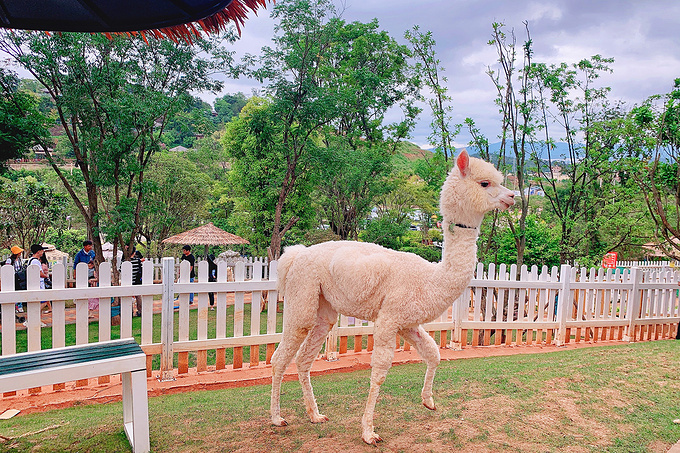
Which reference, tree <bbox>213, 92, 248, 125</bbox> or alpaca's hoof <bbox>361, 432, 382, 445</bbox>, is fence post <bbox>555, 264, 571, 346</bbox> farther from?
tree <bbox>213, 92, 248, 125</bbox>

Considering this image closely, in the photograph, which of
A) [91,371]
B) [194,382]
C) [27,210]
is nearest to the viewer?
[91,371]

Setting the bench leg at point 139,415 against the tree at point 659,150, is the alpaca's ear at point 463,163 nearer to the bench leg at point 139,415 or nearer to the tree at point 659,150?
the bench leg at point 139,415

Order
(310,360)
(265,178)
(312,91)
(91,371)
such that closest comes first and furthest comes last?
(91,371) < (310,360) < (312,91) < (265,178)

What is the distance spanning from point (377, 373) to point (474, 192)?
1.48 metres

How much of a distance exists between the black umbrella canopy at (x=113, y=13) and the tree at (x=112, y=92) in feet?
19.3

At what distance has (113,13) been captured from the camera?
2375 mm

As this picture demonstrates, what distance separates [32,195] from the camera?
Result: 1540 centimetres

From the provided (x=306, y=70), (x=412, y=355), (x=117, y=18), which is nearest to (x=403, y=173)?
(x=306, y=70)

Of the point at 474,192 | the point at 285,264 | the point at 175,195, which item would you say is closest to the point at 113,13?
the point at 285,264

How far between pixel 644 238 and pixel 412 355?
6.01 meters

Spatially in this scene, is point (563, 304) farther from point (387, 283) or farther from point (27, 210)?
point (27, 210)

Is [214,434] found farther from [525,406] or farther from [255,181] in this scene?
[255,181]

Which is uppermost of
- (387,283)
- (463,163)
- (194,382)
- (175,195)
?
(463,163)

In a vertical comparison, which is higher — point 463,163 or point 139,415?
point 463,163
